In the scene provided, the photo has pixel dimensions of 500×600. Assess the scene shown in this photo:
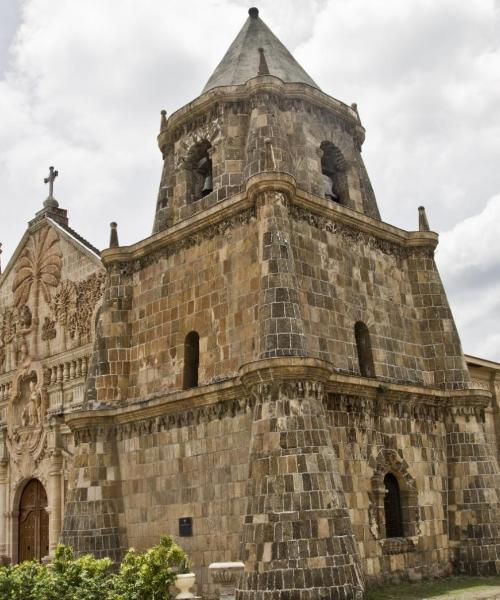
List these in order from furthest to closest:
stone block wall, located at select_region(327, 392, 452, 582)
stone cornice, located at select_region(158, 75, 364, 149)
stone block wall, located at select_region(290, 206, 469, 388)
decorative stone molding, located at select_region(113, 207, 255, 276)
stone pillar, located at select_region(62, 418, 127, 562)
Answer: stone cornice, located at select_region(158, 75, 364, 149) < stone pillar, located at select_region(62, 418, 127, 562) < decorative stone molding, located at select_region(113, 207, 255, 276) < stone block wall, located at select_region(290, 206, 469, 388) < stone block wall, located at select_region(327, 392, 452, 582)

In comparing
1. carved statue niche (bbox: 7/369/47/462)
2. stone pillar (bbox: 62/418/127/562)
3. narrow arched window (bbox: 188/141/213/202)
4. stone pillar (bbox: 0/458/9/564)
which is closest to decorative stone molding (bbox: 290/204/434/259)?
narrow arched window (bbox: 188/141/213/202)

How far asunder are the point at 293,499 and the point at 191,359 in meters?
4.84

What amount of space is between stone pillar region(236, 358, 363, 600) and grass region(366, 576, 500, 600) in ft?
5.00

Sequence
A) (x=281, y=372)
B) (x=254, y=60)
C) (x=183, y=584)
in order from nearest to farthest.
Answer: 1. (x=183, y=584)
2. (x=281, y=372)
3. (x=254, y=60)

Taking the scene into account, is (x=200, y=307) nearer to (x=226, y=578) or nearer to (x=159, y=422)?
(x=159, y=422)

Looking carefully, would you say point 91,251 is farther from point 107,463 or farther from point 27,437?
point 107,463

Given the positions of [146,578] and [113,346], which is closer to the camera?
[146,578]

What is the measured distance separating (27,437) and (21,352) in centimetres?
287

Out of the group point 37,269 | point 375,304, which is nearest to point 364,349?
point 375,304

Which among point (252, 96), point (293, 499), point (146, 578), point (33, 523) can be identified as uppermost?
point (252, 96)

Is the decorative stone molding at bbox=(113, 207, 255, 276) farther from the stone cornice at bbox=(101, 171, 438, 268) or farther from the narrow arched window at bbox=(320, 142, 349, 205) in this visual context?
the narrow arched window at bbox=(320, 142, 349, 205)

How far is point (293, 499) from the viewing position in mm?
11867

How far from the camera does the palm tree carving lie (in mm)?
22828

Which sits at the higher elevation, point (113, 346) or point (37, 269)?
point (37, 269)
